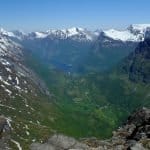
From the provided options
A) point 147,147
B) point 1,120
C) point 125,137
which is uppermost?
point 1,120

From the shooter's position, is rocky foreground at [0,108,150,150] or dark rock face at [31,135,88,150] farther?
rocky foreground at [0,108,150,150]

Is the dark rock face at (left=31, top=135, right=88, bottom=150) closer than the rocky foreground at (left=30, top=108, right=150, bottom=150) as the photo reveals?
Yes

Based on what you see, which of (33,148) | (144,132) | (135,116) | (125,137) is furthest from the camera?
(135,116)

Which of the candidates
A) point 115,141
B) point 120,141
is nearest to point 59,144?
point 115,141

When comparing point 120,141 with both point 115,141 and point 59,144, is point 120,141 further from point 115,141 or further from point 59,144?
point 59,144

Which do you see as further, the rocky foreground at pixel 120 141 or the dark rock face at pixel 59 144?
the rocky foreground at pixel 120 141

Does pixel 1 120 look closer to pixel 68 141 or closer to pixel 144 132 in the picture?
pixel 68 141

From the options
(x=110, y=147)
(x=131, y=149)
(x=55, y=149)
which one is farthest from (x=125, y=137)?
(x=55, y=149)

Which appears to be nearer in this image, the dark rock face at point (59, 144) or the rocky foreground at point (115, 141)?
the dark rock face at point (59, 144)
